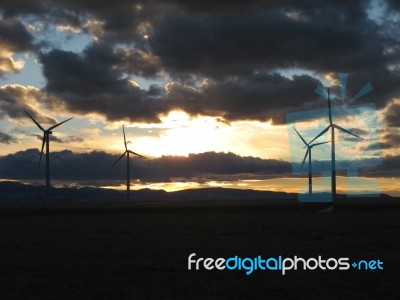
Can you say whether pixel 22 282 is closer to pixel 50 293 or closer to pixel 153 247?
pixel 50 293

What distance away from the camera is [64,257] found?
3916cm

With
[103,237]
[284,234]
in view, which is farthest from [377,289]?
[103,237]

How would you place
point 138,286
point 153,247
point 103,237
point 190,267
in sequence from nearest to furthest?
point 138,286 → point 190,267 → point 153,247 → point 103,237

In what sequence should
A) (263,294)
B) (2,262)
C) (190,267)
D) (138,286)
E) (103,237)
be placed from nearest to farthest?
(263,294) → (138,286) → (190,267) → (2,262) → (103,237)

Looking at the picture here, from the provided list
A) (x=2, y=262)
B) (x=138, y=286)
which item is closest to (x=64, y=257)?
(x=2, y=262)

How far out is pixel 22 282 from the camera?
93.5ft

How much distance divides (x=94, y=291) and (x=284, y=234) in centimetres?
3343

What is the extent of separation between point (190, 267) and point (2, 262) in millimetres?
12984

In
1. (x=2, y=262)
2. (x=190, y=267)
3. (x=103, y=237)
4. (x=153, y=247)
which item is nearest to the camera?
(x=190, y=267)

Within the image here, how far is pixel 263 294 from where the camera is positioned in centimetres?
2442

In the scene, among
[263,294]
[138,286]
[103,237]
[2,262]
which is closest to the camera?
[263,294]

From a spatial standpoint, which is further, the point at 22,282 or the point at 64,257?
the point at 64,257

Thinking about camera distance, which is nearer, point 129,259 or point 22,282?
point 22,282

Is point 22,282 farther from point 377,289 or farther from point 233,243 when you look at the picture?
point 233,243
